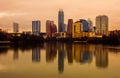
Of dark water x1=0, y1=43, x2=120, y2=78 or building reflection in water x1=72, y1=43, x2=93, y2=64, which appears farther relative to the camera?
building reflection in water x1=72, y1=43, x2=93, y2=64

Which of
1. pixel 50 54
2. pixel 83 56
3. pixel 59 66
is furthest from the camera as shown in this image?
pixel 50 54

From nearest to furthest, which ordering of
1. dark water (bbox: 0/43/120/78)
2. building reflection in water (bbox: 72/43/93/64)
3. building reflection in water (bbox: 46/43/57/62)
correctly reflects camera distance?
dark water (bbox: 0/43/120/78) < building reflection in water (bbox: 72/43/93/64) < building reflection in water (bbox: 46/43/57/62)

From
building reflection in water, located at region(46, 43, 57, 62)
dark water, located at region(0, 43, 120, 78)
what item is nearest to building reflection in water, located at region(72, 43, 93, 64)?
dark water, located at region(0, 43, 120, 78)

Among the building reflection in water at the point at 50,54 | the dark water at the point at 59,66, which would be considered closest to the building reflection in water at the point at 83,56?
→ the dark water at the point at 59,66

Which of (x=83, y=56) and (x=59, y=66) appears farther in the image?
(x=83, y=56)

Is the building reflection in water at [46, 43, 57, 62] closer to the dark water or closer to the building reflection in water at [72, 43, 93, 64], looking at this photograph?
the dark water

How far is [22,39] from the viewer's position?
75000mm

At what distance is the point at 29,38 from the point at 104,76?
227 ft

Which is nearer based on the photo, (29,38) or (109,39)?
(109,39)

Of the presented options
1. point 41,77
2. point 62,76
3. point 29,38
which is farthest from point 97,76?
point 29,38

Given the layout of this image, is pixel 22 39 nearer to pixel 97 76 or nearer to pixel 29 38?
pixel 29 38

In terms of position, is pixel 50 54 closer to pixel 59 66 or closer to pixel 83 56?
pixel 83 56

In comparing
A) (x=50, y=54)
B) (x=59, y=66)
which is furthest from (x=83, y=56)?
(x=59, y=66)

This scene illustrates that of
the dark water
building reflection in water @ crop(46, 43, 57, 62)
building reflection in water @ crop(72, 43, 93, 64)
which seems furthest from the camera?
building reflection in water @ crop(46, 43, 57, 62)
